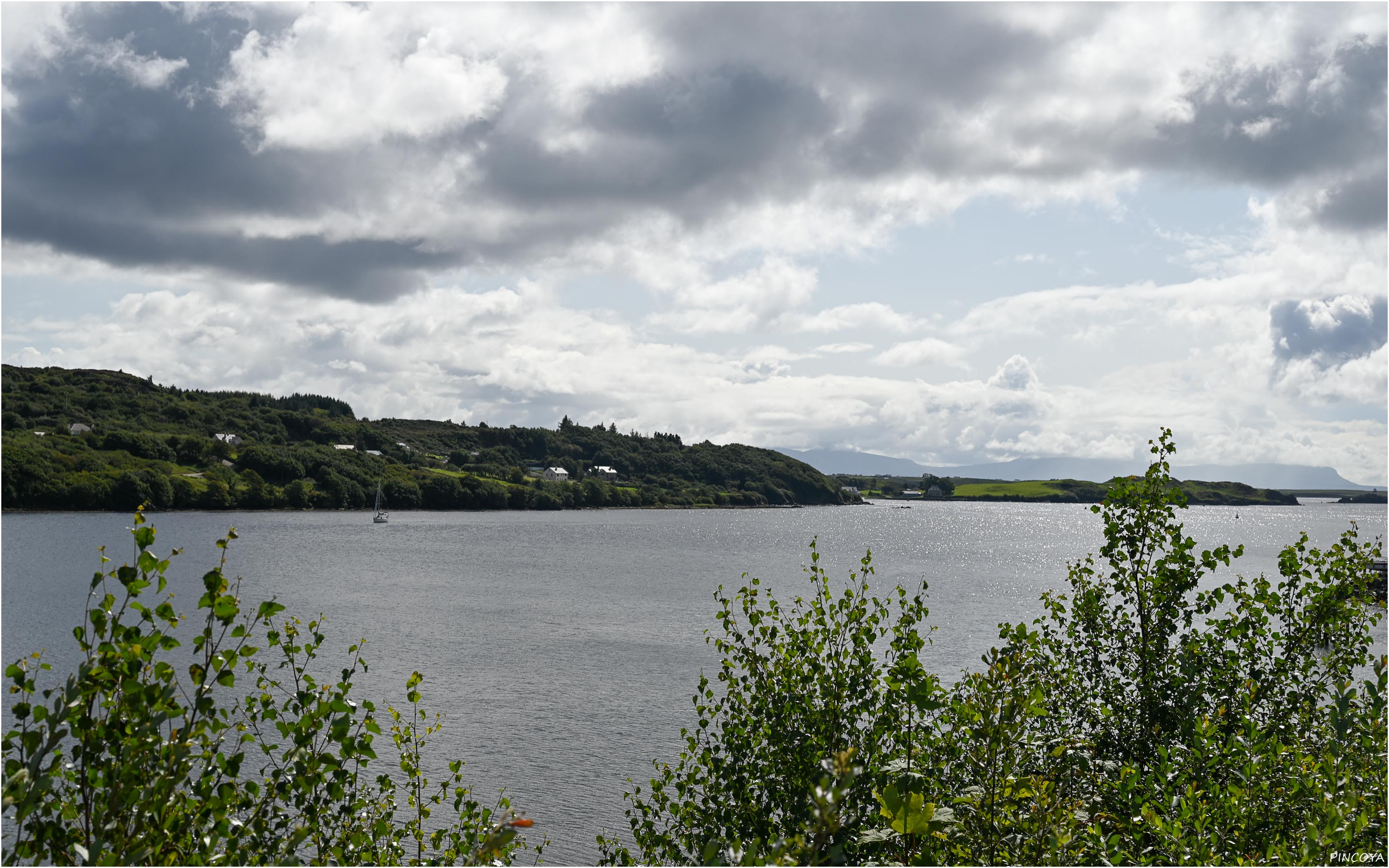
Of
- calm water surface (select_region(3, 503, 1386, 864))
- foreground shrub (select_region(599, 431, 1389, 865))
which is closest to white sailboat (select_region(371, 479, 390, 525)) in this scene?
calm water surface (select_region(3, 503, 1386, 864))

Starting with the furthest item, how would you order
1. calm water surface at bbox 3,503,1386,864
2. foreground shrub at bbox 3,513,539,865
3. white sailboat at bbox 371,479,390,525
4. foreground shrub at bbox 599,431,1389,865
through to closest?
white sailboat at bbox 371,479,390,525 → calm water surface at bbox 3,503,1386,864 → foreground shrub at bbox 599,431,1389,865 → foreground shrub at bbox 3,513,539,865

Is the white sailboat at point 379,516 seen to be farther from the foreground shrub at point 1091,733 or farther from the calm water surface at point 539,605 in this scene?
the foreground shrub at point 1091,733

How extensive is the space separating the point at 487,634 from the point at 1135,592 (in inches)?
1860

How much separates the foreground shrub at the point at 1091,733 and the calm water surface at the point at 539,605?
590 inches

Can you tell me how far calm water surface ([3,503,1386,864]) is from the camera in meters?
30.2

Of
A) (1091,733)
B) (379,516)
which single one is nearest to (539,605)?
(1091,733)

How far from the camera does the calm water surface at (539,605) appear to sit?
30234 mm

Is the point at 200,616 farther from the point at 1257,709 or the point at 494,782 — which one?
the point at 1257,709

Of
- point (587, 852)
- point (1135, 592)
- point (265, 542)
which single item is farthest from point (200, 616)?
point (265, 542)

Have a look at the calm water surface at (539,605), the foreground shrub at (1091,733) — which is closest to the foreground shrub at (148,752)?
the foreground shrub at (1091,733)

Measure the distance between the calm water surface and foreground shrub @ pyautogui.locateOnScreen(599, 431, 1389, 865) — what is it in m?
15.0

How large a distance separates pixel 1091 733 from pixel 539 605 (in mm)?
59414

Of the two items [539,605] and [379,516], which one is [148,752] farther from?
[379,516]

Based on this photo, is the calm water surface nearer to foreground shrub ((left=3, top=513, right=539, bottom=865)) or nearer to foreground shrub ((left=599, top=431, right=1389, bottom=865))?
foreground shrub ((left=599, top=431, right=1389, bottom=865))
